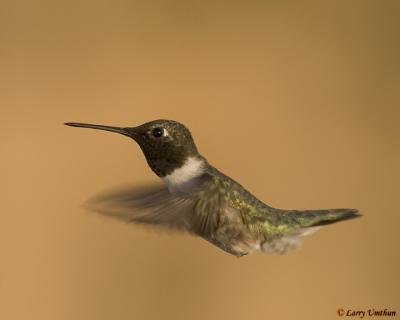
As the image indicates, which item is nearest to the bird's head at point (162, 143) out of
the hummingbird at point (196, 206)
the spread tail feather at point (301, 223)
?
the hummingbird at point (196, 206)

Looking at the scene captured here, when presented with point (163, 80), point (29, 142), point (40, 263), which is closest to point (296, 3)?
point (163, 80)

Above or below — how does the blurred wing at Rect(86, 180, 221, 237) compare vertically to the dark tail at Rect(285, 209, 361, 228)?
above

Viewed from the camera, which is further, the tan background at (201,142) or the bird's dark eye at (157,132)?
the tan background at (201,142)

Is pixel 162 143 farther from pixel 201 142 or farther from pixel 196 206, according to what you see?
pixel 201 142

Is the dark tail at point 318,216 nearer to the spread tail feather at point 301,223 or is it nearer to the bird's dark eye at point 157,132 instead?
the spread tail feather at point 301,223

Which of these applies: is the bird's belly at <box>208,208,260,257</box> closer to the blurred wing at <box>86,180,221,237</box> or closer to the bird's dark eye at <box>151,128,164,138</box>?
the blurred wing at <box>86,180,221,237</box>

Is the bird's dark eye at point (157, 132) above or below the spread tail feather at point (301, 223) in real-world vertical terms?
above

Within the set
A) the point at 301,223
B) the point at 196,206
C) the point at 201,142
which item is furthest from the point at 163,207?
the point at 201,142

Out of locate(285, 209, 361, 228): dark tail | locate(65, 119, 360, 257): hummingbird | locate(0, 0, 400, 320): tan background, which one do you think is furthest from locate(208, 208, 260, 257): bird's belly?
locate(0, 0, 400, 320): tan background
